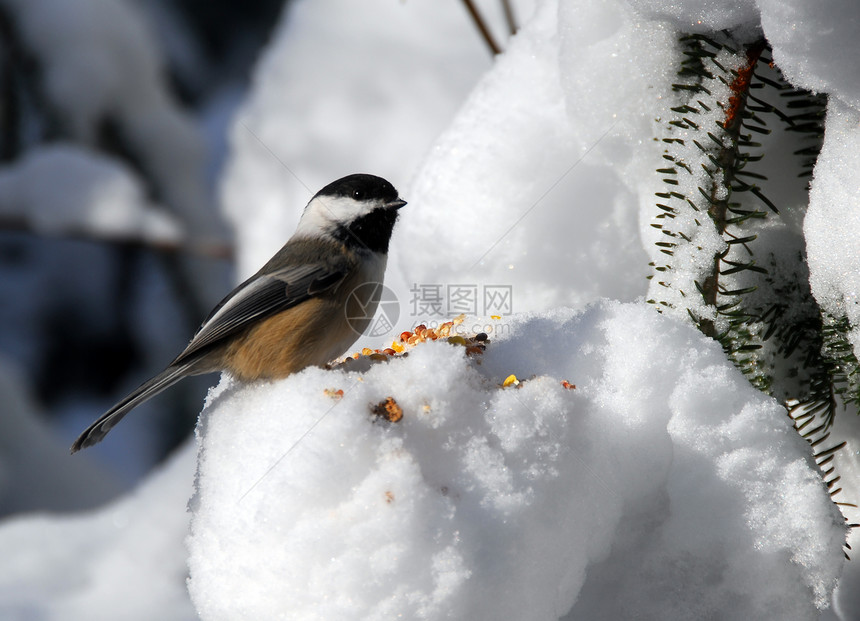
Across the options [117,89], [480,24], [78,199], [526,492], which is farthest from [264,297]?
[117,89]

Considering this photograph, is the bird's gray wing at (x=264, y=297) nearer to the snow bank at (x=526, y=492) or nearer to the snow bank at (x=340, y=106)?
the snow bank at (x=526, y=492)

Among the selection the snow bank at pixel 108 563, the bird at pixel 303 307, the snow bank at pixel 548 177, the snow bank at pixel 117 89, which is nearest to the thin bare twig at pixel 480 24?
the snow bank at pixel 548 177

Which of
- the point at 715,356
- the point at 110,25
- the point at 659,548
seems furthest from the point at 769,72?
the point at 110,25

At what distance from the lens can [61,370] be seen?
254 cm

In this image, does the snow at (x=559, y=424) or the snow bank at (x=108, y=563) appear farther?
the snow bank at (x=108, y=563)

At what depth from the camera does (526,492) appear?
0.66 m

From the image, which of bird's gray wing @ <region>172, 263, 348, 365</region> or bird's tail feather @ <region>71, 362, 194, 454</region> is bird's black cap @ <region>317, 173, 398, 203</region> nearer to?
bird's gray wing @ <region>172, 263, 348, 365</region>

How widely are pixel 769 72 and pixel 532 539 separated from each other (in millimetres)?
608

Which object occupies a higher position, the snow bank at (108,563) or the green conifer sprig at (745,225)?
the green conifer sprig at (745,225)

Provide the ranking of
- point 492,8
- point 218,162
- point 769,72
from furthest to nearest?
point 218,162, point 492,8, point 769,72

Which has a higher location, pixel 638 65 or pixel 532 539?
pixel 638 65

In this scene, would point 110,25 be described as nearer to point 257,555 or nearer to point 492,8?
point 492,8

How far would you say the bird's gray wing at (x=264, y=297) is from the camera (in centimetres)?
124

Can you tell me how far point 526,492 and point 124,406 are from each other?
2.37ft
